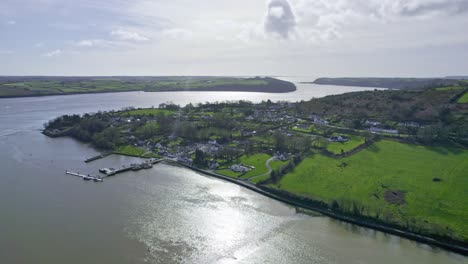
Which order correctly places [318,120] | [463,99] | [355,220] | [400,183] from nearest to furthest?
[355,220]
[400,183]
[318,120]
[463,99]

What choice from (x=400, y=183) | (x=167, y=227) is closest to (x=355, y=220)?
(x=400, y=183)

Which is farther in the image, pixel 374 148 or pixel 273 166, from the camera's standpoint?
pixel 374 148

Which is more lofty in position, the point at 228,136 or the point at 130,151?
the point at 228,136

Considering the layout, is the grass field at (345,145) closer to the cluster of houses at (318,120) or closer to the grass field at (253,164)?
the grass field at (253,164)

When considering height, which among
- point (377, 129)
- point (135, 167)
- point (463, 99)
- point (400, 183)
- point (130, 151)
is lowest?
point (135, 167)

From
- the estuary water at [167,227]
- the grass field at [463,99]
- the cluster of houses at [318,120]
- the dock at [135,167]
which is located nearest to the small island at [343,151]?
the cluster of houses at [318,120]

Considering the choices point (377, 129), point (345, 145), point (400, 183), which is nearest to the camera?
point (400, 183)

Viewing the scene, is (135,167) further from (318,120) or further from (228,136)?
(318,120)
